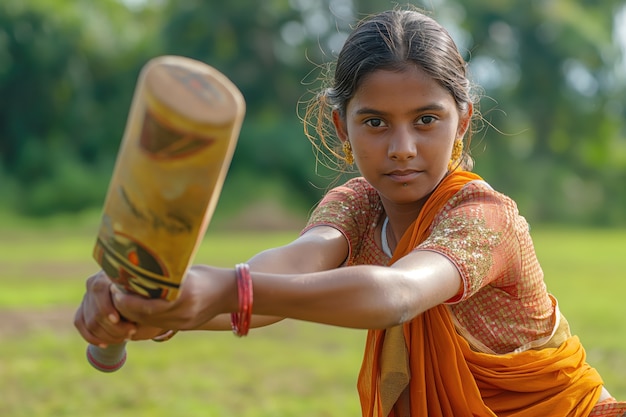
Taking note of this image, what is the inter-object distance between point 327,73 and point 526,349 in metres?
1.20

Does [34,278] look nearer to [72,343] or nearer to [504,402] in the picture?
[72,343]

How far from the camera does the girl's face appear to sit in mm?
2564

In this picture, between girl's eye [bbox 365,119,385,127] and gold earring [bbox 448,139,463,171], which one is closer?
girl's eye [bbox 365,119,385,127]

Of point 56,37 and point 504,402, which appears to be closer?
point 504,402

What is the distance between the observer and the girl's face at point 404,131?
2.56m

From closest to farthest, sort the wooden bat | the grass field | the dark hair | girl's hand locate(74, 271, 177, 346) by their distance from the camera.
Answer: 1. the wooden bat
2. girl's hand locate(74, 271, 177, 346)
3. the dark hair
4. the grass field

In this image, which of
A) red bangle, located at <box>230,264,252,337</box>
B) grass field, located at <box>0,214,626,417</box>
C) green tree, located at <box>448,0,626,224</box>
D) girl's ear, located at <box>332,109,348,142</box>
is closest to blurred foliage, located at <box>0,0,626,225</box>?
green tree, located at <box>448,0,626,224</box>

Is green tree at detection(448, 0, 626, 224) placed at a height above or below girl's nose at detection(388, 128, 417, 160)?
below

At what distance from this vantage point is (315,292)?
2.02 metres

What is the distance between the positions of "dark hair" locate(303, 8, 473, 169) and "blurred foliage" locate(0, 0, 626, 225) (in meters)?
21.6

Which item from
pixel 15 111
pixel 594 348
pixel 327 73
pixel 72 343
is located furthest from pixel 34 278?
pixel 15 111

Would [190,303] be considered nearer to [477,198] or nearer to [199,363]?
[477,198]

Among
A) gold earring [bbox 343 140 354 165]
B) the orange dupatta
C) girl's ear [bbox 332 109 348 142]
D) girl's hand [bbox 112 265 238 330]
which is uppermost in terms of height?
girl's ear [bbox 332 109 348 142]

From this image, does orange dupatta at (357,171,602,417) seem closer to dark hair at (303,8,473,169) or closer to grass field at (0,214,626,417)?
dark hair at (303,8,473,169)
